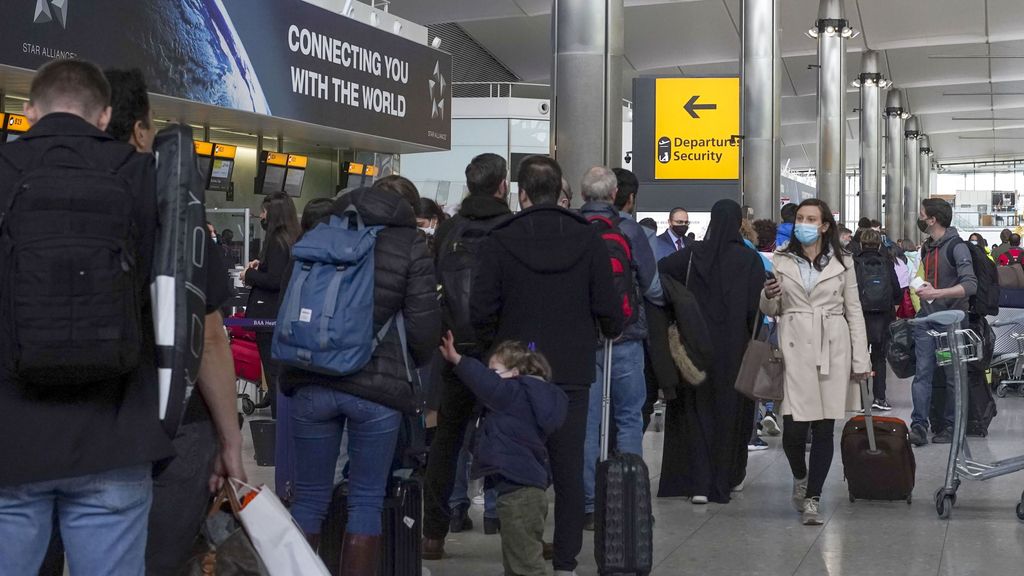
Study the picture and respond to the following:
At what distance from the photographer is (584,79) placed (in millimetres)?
10438

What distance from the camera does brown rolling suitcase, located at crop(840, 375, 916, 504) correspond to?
6.91 meters

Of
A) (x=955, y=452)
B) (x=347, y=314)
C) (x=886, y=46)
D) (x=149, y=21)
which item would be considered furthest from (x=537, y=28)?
(x=347, y=314)

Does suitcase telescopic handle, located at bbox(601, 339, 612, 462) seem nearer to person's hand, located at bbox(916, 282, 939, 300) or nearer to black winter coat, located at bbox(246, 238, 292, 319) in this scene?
black winter coat, located at bbox(246, 238, 292, 319)

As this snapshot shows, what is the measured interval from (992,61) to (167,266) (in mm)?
38424

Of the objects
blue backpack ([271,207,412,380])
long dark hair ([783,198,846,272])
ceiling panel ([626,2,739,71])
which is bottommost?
blue backpack ([271,207,412,380])

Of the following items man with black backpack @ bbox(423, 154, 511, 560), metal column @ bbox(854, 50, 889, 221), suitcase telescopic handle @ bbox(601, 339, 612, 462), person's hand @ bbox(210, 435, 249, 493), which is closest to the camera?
person's hand @ bbox(210, 435, 249, 493)

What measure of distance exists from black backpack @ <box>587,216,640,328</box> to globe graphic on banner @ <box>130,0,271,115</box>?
314 inches

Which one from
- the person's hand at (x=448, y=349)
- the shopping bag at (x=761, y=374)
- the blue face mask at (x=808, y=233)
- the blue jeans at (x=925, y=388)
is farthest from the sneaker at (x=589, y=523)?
the blue jeans at (x=925, y=388)

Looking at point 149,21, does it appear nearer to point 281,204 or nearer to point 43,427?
point 281,204

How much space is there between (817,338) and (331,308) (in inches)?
123

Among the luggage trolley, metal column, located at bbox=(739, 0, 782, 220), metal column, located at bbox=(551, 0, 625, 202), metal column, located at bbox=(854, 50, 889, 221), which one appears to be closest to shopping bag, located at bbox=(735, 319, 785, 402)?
the luggage trolley

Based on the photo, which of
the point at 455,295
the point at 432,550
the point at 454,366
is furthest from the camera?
the point at 432,550

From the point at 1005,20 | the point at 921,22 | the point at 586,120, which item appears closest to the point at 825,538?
the point at 586,120

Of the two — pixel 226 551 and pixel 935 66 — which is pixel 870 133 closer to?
pixel 935 66
